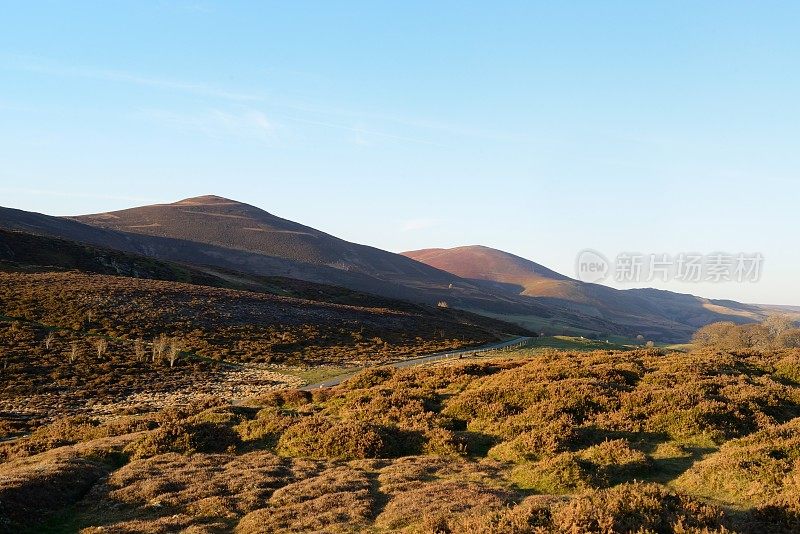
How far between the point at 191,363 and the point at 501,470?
37676 millimetres

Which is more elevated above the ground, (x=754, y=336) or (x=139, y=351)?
(x=754, y=336)

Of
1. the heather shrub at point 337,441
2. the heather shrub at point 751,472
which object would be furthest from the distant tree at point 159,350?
the heather shrub at point 751,472

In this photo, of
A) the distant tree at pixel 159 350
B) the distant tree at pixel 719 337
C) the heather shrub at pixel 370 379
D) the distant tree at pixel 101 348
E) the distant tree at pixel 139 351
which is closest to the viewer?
the heather shrub at pixel 370 379

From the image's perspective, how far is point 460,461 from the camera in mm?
14672

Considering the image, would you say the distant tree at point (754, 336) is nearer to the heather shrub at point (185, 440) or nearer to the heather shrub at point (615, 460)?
the heather shrub at point (615, 460)

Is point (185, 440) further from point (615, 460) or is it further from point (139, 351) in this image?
point (139, 351)

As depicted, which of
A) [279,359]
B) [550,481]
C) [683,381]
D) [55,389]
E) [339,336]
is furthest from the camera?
[339,336]

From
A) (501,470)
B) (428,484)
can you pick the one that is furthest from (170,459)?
(501,470)

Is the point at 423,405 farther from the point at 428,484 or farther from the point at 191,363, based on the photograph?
the point at 191,363

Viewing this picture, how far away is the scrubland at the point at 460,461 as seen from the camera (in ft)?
31.9

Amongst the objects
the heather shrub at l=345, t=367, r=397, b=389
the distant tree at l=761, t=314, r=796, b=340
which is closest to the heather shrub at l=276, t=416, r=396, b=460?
the heather shrub at l=345, t=367, r=397, b=389

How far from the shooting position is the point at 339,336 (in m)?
63.7

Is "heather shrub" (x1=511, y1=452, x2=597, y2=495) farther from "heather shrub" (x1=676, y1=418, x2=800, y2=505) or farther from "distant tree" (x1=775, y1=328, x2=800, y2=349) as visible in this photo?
"distant tree" (x1=775, y1=328, x2=800, y2=349)

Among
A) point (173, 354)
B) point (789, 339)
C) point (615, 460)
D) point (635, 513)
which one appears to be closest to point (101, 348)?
point (173, 354)
